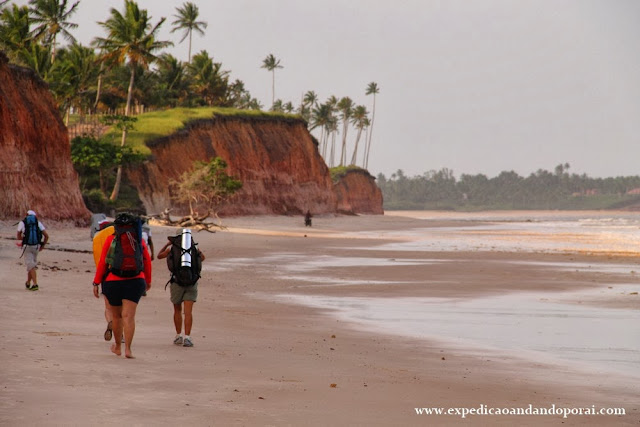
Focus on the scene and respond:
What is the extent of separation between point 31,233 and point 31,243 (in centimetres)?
24

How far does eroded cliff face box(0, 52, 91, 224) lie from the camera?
132 ft

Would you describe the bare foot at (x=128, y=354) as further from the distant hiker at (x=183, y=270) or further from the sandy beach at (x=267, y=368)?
the distant hiker at (x=183, y=270)

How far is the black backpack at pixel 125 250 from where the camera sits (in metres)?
9.51

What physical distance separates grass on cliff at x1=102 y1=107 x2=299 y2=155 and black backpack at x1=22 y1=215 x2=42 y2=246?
53773 millimetres

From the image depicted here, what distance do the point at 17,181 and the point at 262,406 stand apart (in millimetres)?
36003

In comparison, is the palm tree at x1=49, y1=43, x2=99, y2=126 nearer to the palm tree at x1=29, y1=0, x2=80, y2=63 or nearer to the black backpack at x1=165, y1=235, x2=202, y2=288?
the palm tree at x1=29, y1=0, x2=80, y2=63

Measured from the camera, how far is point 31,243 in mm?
16625

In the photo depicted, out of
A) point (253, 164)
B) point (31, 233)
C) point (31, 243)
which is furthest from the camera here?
point (253, 164)

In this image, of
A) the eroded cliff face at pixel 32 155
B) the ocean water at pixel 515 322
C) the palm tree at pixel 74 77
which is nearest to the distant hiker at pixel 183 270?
the ocean water at pixel 515 322

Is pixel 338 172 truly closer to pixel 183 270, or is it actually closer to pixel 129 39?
pixel 129 39

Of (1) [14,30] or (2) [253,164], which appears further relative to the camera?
(2) [253,164]

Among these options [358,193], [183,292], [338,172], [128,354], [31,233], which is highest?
[338,172]

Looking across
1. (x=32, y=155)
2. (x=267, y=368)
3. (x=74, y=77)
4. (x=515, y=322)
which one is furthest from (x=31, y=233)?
(x=74, y=77)

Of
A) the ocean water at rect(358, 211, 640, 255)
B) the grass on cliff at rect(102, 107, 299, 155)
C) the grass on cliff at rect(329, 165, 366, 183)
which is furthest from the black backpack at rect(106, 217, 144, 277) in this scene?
the grass on cliff at rect(329, 165, 366, 183)
